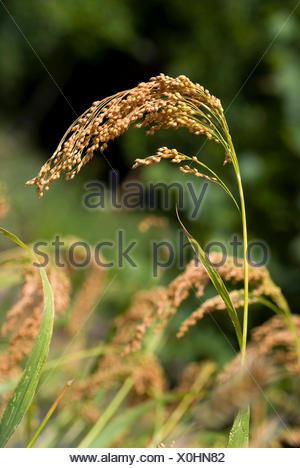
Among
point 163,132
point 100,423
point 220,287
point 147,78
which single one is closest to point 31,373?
point 220,287

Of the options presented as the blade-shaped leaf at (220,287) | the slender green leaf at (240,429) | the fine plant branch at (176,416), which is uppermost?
the blade-shaped leaf at (220,287)

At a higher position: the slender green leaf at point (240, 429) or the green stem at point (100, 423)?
the slender green leaf at point (240, 429)

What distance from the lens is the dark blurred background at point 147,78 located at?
8.10 feet

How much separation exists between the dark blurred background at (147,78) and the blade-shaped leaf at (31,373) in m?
→ 0.74

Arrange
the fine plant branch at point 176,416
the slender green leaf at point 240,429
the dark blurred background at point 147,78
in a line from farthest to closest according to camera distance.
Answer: the dark blurred background at point 147,78 → the fine plant branch at point 176,416 → the slender green leaf at point 240,429

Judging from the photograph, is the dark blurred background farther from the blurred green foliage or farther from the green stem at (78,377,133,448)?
the green stem at (78,377,133,448)

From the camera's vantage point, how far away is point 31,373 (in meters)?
0.61

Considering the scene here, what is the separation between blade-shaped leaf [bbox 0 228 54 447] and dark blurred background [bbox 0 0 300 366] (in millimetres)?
738

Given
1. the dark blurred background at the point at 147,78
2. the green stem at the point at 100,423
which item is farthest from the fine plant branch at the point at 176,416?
the dark blurred background at the point at 147,78

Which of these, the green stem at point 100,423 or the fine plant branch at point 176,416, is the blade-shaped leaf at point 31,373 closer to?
the green stem at point 100,423

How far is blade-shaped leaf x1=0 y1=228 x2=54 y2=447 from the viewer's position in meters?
0.59

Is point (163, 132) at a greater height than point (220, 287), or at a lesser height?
lesser

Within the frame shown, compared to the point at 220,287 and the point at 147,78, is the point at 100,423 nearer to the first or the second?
the point at 220,287

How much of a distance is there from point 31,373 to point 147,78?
364cm
